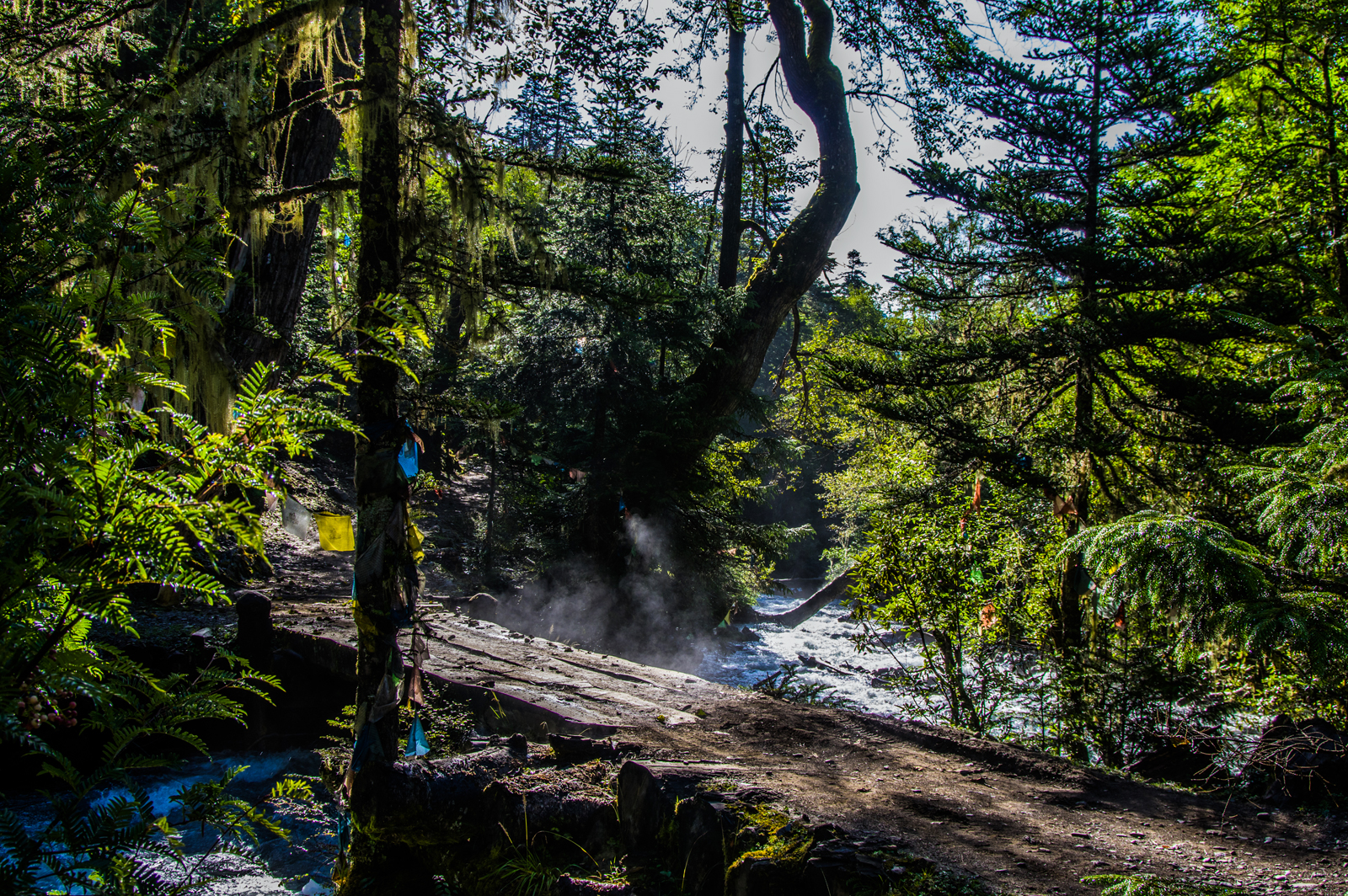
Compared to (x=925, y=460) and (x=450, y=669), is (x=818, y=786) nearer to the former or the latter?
(x=450, y=669)

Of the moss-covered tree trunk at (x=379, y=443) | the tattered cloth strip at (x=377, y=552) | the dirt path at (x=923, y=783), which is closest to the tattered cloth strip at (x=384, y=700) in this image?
the moss-covered tree trunk at (x=379, y=443)

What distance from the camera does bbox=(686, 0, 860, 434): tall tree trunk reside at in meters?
13.1

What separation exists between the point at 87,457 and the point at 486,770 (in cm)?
316

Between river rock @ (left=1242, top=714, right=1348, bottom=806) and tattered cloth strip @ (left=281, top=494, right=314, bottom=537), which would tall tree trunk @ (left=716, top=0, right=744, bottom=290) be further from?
river rock @ (left=1242, top=714, right=1348, bottom=806)

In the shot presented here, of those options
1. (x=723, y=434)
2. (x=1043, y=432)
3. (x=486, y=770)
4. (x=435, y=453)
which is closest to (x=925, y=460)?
(x=1043, y=432)

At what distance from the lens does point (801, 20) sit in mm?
13570

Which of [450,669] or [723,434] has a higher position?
[723,434]

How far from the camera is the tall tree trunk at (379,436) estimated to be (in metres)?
3.56

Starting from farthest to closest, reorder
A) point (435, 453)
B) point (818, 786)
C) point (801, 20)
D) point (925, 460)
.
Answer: point (435, 453), point (801, 20), point (925, 460), point (818, 786)

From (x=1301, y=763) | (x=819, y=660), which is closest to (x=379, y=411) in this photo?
(x=1301, y=763)

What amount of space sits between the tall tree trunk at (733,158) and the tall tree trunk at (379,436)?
39.3ft

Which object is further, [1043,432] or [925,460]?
[925,460]

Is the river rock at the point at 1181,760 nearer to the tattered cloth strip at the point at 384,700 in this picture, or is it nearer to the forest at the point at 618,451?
the forest at the point at 618,451

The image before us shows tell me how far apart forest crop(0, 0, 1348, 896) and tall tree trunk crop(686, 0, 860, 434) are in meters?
0.09
